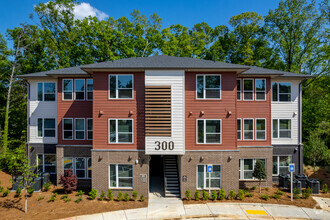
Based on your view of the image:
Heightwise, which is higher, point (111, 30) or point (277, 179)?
point (111, 30)

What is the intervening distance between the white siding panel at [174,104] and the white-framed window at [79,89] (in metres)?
6.08

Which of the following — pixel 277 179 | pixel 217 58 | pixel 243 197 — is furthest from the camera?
pixel 217 58

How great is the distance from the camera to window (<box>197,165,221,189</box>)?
12.5 meters

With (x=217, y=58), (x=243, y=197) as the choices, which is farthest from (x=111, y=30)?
(x=243, y=197)

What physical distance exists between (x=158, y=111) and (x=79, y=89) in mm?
7310

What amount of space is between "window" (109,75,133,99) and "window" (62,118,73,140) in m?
5.05

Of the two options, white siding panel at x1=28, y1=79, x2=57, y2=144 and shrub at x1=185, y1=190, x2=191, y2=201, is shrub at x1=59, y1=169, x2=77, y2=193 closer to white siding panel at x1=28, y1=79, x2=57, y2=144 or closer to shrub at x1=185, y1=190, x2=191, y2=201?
white siding panel at x1=28, y1=79, x2=57, y2=144

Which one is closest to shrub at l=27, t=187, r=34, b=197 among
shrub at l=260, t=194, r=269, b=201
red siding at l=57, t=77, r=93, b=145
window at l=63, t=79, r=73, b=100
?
red siding at l=57, t=77, r=93, b=145

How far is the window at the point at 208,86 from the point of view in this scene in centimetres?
1263

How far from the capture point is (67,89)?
14.9 meters

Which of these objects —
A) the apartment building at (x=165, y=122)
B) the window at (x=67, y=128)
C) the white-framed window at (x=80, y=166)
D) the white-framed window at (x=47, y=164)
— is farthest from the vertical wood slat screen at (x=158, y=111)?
the white-framed window at (x=47, y=164)

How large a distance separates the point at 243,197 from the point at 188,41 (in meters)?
24.1

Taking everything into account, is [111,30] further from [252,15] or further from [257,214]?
[257,214]

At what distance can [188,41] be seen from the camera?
29.2m
